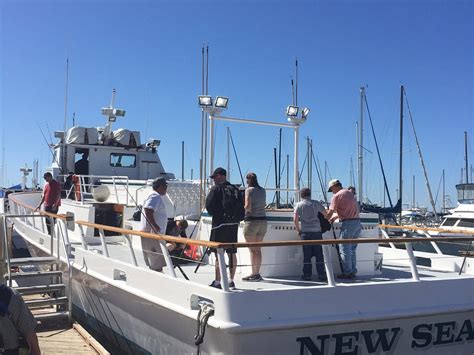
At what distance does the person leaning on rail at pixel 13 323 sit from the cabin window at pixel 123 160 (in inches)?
472

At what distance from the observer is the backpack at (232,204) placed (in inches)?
240

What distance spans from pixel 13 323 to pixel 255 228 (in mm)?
3177

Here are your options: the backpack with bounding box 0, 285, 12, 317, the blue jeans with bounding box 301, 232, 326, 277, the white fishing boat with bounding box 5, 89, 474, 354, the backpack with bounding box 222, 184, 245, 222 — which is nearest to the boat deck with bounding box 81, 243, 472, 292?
the white fishing boat with bounding box 5, 89, 474, 354

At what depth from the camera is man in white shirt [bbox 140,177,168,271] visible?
261 inches

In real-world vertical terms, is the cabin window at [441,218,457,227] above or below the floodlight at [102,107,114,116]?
below

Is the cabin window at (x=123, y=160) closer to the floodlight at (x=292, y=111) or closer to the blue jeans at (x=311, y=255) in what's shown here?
the floodlight at (x=292, y=111)

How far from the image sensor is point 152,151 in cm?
1634

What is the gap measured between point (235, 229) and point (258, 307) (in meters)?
1.43

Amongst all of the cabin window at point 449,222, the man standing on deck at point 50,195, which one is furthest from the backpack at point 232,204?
the cabin window at point 449,222

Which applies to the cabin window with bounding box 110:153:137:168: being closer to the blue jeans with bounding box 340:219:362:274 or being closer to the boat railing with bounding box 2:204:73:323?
the boat railing with bounding box 2:204:73:323

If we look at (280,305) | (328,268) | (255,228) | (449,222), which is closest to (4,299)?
(280,305)

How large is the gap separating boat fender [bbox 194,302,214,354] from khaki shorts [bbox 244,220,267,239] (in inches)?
59.9

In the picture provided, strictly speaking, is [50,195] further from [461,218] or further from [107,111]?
[461,218]

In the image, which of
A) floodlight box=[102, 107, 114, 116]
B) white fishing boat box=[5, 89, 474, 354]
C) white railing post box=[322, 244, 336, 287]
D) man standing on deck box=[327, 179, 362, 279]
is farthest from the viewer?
floodlight box=[102, 107, 114, 116]
